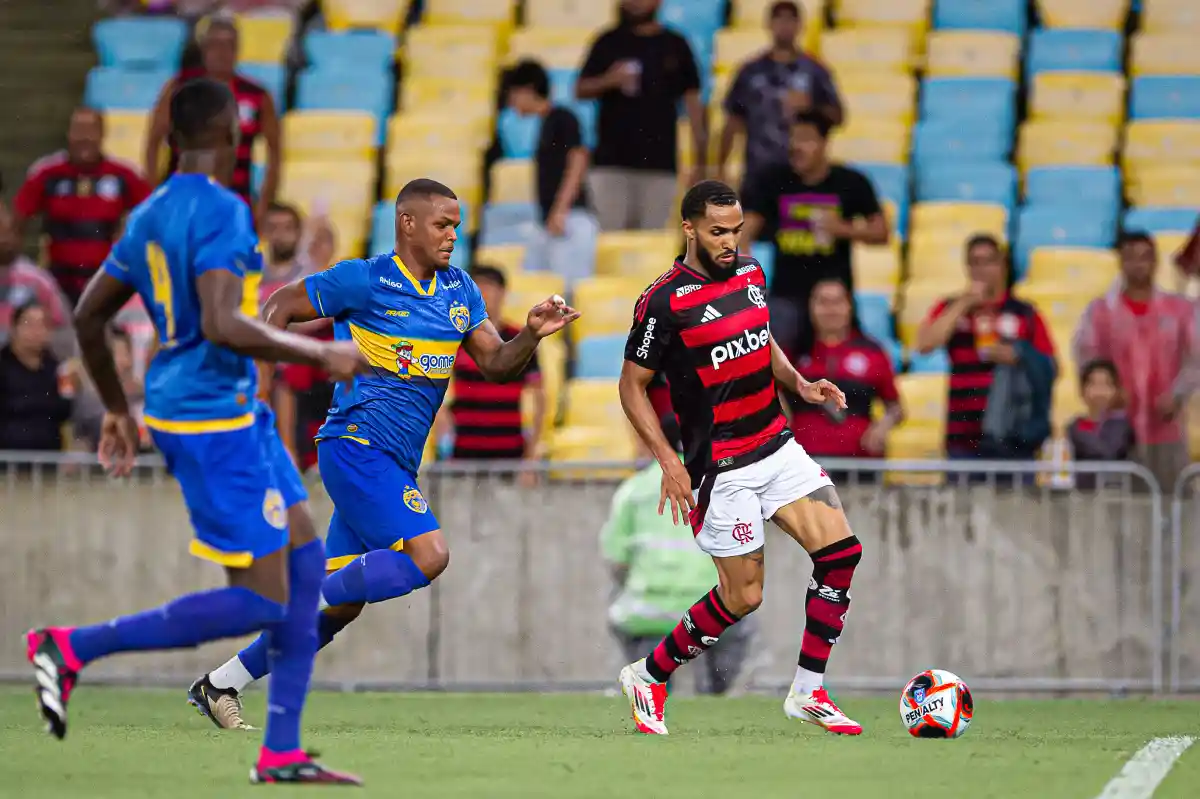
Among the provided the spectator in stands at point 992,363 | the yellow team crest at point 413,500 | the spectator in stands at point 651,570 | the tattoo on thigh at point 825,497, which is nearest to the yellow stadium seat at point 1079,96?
the spectator in stands at point 992,363

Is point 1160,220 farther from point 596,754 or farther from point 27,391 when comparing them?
point 596,754

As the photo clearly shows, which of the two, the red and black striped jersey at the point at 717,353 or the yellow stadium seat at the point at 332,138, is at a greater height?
the yellow stadium seat at the point at 332,138

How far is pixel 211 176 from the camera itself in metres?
7.15

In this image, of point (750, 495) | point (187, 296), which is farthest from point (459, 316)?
point (187, 296)

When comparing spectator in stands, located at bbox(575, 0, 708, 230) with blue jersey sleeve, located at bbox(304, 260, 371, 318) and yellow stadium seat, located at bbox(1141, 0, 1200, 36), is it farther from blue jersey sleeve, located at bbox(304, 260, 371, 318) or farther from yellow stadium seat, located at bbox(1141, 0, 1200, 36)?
blue jersey sleeve, located at bbox(304, 260, 371, 318)

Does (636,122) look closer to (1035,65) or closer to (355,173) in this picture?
(355,173)

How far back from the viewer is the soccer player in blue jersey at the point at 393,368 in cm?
916

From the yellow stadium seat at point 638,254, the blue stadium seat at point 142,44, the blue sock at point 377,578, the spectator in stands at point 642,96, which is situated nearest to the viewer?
the blue sock at point 377,578

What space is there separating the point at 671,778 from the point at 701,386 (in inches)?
105

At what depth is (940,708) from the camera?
9203mm

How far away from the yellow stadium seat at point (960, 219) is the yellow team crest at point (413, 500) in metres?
8.84

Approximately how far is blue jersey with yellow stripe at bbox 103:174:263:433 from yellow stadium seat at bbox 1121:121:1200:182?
1245 centimetres

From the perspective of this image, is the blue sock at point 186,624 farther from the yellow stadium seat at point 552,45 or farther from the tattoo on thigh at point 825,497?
the yellow stadium seat at point 552,45

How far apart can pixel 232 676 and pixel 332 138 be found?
401 inches
